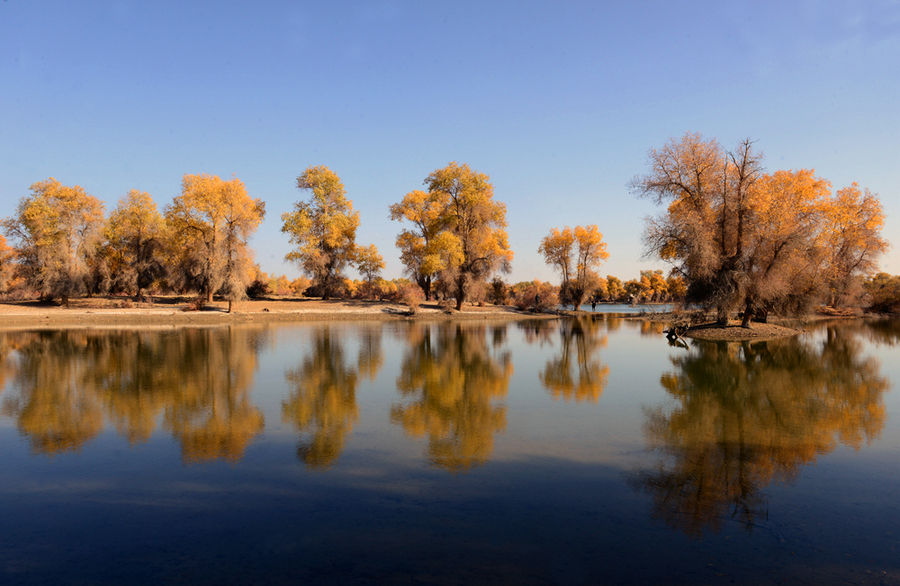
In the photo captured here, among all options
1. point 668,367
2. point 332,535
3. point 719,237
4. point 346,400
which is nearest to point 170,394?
point 346,400

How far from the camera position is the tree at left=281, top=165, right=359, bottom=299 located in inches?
1911

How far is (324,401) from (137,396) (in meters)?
4.35

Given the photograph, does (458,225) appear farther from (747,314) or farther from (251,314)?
(747,314)

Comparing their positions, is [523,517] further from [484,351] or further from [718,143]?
[718,143]

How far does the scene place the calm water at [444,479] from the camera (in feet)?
13.9

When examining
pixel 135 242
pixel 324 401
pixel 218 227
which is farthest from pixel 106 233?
pixel 324 401

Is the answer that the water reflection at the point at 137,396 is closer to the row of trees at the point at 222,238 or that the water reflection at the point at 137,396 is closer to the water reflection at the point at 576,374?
the water reflection at the point at 576,374

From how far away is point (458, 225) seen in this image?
46125mm

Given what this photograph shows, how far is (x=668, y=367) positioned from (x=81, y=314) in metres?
40.9

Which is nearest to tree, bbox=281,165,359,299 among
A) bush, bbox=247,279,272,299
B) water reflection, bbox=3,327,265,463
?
bush, bbox=247,279,272,299

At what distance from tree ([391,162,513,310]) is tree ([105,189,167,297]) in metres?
24.3

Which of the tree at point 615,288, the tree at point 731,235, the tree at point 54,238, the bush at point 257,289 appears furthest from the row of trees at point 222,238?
the tree at point 615,288

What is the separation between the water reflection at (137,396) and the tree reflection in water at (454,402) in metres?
3.00

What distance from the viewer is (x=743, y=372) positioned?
1495 cm
